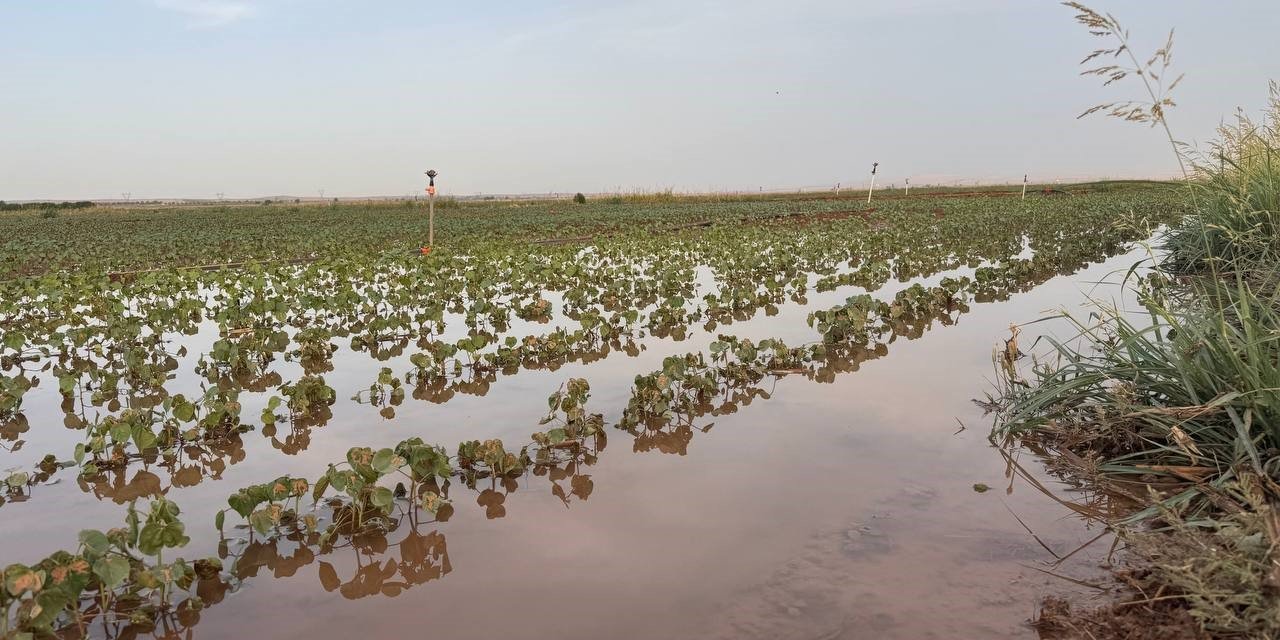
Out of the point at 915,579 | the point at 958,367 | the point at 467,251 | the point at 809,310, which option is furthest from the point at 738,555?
the point at 467,251

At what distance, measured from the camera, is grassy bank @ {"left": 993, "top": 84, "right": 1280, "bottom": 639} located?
2904mm

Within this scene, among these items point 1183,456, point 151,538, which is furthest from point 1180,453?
point 151,538

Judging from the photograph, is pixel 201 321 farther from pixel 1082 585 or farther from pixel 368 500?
pixel 1082 585

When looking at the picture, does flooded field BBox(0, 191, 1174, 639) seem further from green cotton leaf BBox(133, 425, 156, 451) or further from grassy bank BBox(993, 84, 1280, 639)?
grassy bank BBox(993, 84, 1280, 639)

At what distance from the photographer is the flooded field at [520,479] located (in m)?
3.58

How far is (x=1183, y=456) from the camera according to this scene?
441 centimetres

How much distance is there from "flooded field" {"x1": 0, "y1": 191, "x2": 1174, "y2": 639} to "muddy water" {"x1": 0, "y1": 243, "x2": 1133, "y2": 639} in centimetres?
2

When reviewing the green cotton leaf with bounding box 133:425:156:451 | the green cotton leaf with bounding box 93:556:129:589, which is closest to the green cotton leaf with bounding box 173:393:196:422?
the green cotton leaf with bounding box 133:425:156:451

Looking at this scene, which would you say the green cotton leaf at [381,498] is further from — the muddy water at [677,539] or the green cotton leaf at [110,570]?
the green cotton leaf at [110,570]

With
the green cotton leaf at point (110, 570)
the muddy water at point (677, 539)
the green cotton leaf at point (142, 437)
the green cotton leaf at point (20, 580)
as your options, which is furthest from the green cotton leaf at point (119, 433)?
the green cotton leaf at point (20, 580)

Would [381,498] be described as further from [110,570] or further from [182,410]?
[182,410]

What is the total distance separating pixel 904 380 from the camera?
7551 mm

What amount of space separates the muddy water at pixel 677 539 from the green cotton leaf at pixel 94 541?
1.66 feet

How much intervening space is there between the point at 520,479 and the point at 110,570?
232 centimetres
